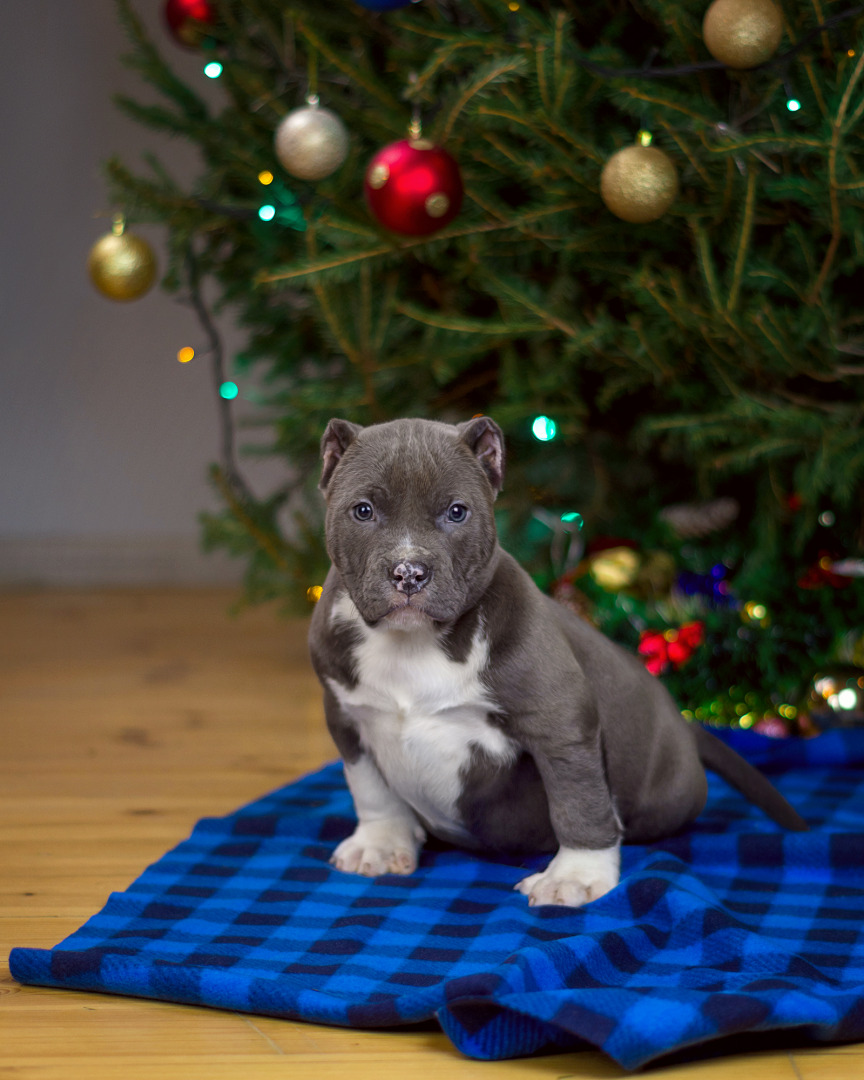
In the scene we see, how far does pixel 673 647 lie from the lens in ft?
9.37

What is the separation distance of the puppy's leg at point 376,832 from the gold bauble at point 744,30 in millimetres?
1488

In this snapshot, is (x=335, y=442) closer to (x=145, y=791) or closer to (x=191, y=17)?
(x=145, y=791)

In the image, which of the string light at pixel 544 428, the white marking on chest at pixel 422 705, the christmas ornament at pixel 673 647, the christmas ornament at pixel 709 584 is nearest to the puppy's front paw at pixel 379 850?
the white marking on chest at pixel 422 705

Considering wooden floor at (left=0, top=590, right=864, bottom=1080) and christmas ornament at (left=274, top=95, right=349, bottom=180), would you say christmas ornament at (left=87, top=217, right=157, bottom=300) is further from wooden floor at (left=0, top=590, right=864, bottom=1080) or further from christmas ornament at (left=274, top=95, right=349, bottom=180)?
wooden floor at (left=0, top=590, right=864, bottom=1080)

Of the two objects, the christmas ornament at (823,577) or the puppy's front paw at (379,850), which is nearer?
the puppy's front paw at (379,850)

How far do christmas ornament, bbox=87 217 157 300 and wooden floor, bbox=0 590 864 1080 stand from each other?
3.67ft

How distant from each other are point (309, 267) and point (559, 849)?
5.02ft

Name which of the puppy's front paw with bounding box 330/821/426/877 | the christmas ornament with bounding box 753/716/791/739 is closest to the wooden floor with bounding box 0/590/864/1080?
the puppy's front paw with bounding box 330/821/426/877

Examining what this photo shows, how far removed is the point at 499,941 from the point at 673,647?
4.43 ft

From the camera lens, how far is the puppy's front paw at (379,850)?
76.2 inches

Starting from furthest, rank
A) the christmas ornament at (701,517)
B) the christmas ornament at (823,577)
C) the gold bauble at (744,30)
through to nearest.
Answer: the christmas ornament at (701,517)
the christmas ornament at (823,577)
the gold bauble at (744,30)

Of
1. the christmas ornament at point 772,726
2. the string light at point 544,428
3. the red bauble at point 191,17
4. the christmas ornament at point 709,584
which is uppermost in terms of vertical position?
the red bauble at point 191,17

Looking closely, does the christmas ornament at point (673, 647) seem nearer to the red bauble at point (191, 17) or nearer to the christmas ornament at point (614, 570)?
the christmas ornament at point (614, 570)

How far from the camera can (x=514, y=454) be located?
3.26 m
